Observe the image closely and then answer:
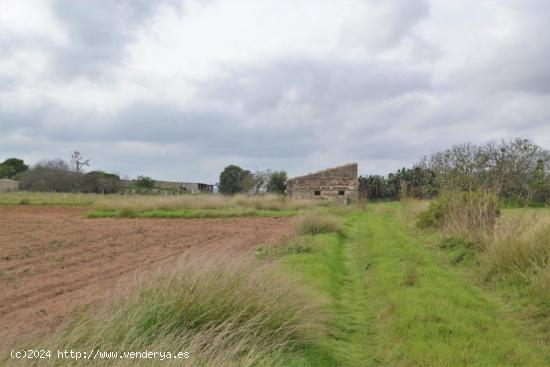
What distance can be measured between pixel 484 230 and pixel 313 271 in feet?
13.7

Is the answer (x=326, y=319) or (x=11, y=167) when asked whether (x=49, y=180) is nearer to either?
(x=11, y=167)

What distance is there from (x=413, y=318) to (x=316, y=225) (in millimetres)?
9500

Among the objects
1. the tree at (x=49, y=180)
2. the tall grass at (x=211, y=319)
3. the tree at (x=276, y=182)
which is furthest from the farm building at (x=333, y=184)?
the tree at (x=49, y=180)

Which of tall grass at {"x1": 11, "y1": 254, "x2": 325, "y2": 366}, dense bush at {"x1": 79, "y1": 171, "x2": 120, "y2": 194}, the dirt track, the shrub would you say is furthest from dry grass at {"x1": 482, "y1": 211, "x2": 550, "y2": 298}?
dense bush at {"x1": 79, "y1": 171, "x2": 120, "y2": 194}

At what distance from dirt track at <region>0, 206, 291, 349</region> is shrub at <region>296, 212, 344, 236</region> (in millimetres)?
897

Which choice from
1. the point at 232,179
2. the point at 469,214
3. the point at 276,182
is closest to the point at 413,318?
the point at 469,214

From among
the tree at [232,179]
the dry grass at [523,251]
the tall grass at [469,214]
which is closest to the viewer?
the dry grass at [523,251]

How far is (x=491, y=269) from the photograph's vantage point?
27.7 feet

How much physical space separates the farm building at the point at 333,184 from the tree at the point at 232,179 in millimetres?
17891

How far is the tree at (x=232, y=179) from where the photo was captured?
53463 mm

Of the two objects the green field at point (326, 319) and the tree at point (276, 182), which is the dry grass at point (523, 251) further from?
the tree at point (276, 182)

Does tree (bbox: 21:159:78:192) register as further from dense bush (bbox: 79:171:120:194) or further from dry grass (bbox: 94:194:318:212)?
dry grass (bbox: 94:194:318:212)

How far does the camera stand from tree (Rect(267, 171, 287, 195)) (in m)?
47.4

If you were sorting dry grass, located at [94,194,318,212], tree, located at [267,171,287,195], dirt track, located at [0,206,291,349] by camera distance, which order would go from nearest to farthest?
1. dirt track, located at [0,206,291,349]
2. dry grass, located at [94,194,318,212]
3. tree, located at [267,171,287,195]
